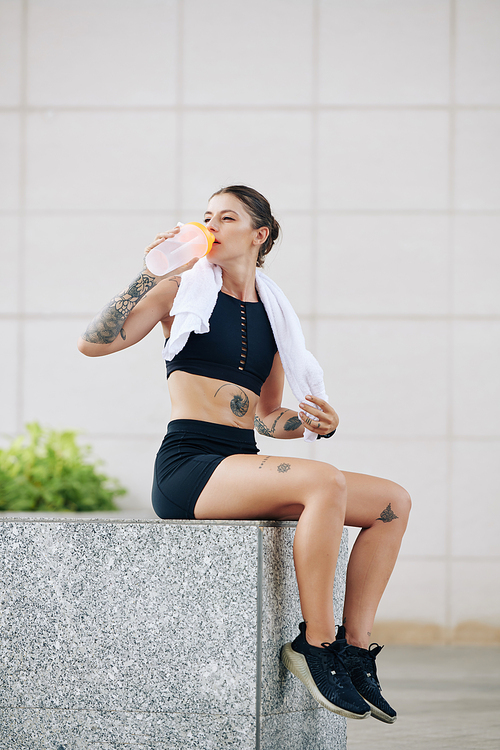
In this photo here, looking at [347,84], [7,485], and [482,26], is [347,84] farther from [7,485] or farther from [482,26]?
[7,485]

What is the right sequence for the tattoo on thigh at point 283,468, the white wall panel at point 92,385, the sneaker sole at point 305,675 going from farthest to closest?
the white wall panel at point 92,385 < the tattoo on thigh at point 283,468 < the sneaker sole at point 305,675

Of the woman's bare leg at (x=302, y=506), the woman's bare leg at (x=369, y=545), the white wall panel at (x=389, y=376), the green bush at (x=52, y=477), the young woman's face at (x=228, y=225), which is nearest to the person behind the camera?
the woman's bare leg at (x=302, y=506)

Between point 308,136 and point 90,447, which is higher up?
point 308,136

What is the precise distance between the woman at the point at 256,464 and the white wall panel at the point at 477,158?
2.70 m

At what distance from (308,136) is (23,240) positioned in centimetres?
204

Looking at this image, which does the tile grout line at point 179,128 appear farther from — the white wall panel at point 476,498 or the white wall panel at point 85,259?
the white wall panel at point 476,498

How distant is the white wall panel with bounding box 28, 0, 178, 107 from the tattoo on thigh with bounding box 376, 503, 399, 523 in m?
3.69

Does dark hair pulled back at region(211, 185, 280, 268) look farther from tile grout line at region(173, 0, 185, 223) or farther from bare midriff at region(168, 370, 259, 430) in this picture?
tile grout line at region(173, 0, 185, 223)

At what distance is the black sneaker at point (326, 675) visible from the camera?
6.12 feet

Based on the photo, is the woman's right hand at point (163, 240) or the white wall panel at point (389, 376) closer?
the woman's right hand at point (163, 240)

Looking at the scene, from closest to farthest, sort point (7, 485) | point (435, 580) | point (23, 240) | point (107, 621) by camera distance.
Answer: point (107, 621) < point (7, 485) < point (435, 580) < point (23, 240)

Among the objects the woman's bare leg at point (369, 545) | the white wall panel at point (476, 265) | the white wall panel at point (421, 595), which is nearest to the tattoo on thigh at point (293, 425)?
the woman's bare leg at point (369, 545)

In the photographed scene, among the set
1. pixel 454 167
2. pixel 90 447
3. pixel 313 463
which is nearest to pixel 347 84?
pixel 454 167

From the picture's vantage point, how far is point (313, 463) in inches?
82.6
